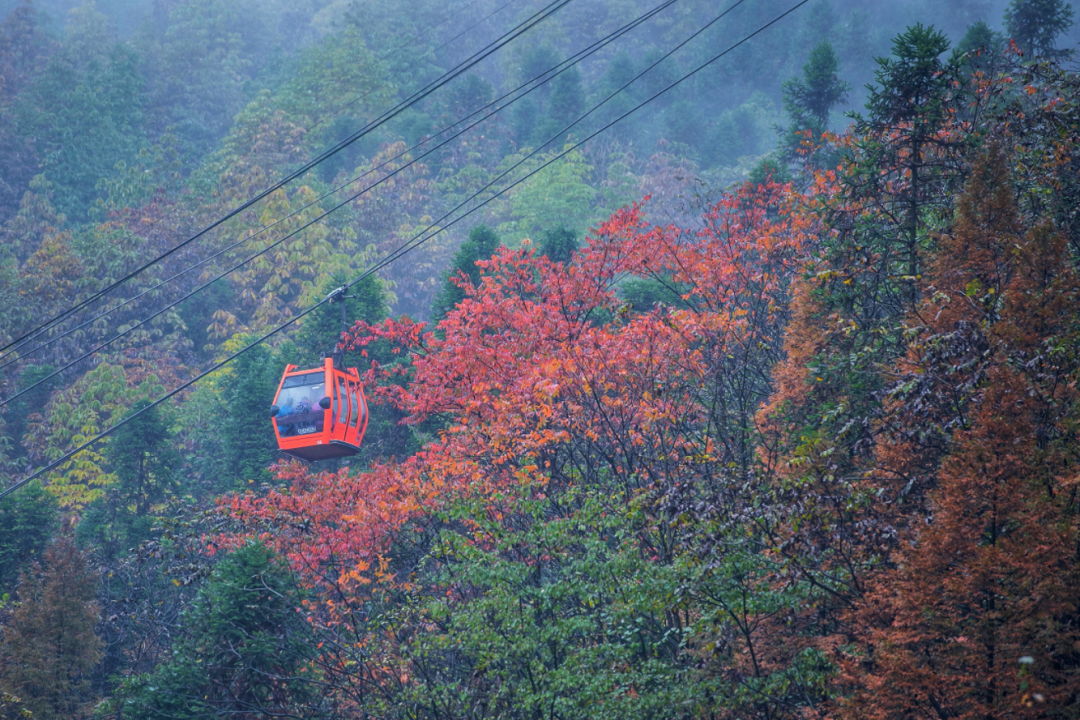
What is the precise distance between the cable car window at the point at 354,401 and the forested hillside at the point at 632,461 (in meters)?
0.86

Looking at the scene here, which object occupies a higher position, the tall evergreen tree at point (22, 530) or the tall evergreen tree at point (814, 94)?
the tall evergreen tree at point (814, 94)

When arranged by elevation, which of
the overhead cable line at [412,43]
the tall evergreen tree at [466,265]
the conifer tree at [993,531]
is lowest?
the conifer tree at [993,531]

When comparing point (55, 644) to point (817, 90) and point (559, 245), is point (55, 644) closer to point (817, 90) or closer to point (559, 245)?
point (559, 245)

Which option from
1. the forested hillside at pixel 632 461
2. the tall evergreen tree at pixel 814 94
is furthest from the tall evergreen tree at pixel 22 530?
the tall evergreen tree at pixel 814 94

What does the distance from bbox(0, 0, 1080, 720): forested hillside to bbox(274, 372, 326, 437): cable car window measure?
231mm

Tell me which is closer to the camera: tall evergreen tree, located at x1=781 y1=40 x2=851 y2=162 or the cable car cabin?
the cable car cabin

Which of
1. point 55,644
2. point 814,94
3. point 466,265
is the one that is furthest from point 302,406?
point 814,94

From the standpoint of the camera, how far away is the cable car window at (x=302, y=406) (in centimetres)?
1986

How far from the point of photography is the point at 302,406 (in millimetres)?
19969

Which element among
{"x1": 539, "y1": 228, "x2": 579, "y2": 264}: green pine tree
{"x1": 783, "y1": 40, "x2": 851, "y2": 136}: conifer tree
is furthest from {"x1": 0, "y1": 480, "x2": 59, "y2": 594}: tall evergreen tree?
{"x1": 783, "y1": 40, "x2": 851, "y2": 136}: conifer tree

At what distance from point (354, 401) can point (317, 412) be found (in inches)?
43.5

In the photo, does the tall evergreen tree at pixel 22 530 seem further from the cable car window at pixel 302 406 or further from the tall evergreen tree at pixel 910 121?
the tall evergreen tree at pixel 910 121

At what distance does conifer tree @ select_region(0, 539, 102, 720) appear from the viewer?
A: 56.3ft

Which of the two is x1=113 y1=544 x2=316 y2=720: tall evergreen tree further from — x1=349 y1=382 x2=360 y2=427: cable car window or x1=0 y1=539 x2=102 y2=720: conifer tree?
x1=349 y1=382 x2=360 y2=427: cable car window
